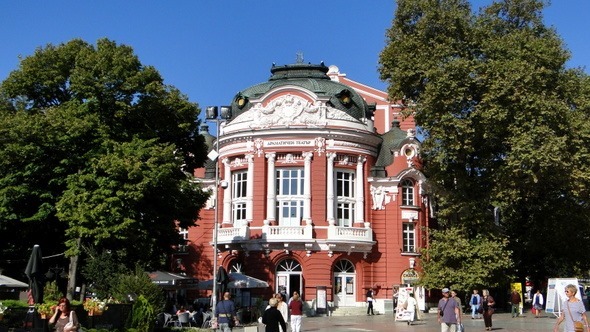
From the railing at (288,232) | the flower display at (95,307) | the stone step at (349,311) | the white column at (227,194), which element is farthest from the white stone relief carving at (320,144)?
the flower display at (95,307)

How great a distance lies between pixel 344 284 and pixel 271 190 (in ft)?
25.3

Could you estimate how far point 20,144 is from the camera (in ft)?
115

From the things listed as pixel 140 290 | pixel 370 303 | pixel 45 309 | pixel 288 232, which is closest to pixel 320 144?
pixel 288 232

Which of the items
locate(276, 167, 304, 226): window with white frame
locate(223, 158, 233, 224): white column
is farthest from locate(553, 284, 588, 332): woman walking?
locate(223, 158, 233, 224): white column

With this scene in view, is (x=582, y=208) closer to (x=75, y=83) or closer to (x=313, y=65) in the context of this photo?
(x=313, y=65)

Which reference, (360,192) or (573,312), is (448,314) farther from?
(360,192)

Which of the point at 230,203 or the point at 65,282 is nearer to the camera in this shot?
the point at 65,282

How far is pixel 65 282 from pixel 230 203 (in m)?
13.1

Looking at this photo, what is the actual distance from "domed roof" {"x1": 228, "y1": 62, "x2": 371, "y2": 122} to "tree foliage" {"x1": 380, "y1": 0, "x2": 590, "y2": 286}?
4874 millimetres

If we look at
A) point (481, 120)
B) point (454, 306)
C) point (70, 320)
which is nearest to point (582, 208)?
point (481, 120)

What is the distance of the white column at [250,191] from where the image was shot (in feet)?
160

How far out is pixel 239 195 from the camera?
50.7 metres

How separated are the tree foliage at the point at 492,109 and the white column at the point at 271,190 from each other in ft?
29.9

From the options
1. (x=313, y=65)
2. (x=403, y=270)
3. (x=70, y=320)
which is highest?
(x=313, y=65)
